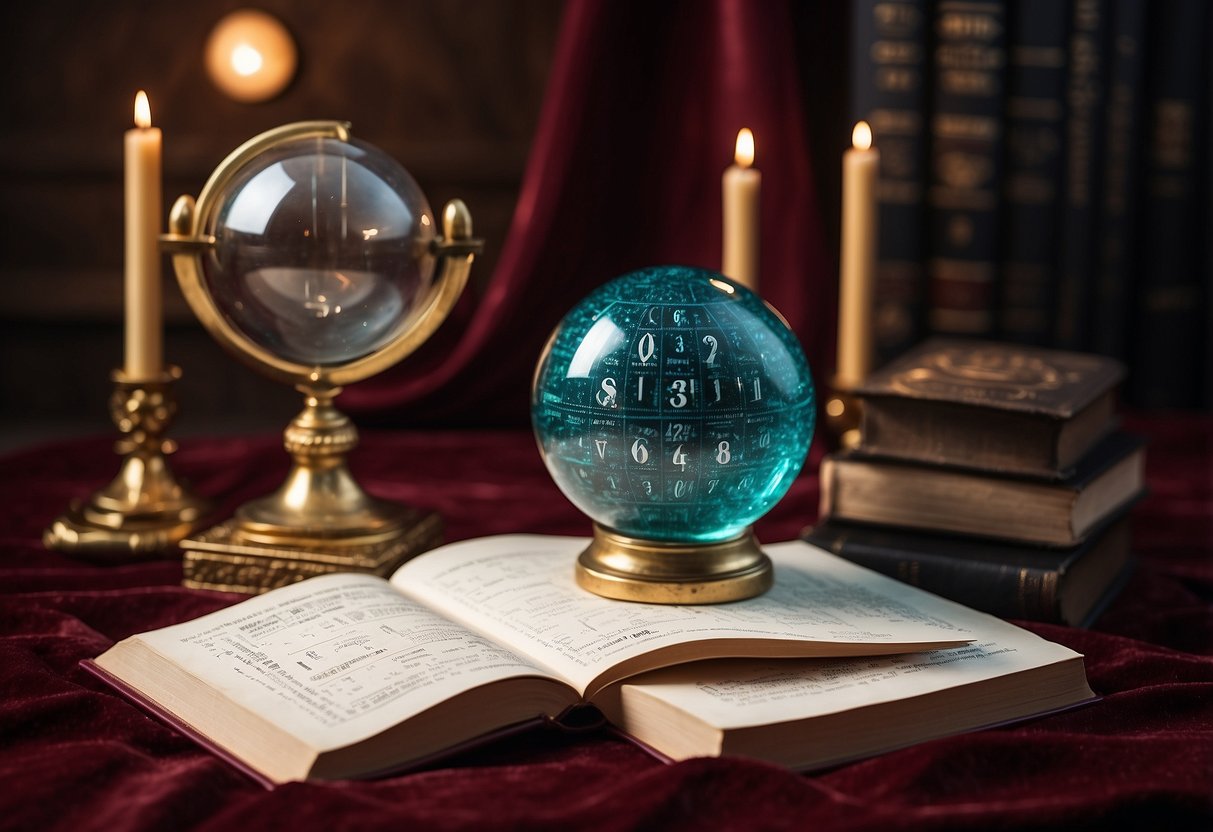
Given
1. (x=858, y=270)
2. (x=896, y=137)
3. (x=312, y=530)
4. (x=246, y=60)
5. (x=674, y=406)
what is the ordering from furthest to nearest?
(x=246, y=60)
(x=896, y=137)
(x=858, y=270)
(x=312, y=530)
(x=674, y=406)

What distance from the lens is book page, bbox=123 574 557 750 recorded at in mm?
970

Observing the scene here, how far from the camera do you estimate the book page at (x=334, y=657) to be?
0.97 m

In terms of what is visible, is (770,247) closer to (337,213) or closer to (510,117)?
(510,117)

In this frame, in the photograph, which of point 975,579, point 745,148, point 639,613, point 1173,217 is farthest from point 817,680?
point 1173,217

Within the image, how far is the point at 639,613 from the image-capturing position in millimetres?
1148

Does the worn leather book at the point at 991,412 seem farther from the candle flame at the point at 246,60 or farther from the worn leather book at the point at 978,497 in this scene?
the candle flame at the point at 246,60

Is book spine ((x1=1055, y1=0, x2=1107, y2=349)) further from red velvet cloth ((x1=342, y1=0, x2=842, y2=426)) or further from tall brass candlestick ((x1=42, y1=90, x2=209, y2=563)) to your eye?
tall brass candlestick ((x1=42, y1=90, x2=209, y2=563))

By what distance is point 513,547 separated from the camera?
1.32 meters

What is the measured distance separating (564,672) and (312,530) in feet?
1.50

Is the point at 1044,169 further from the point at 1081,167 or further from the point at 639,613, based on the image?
the point at 639,613

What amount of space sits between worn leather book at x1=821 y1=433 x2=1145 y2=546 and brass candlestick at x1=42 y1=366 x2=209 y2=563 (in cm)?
72

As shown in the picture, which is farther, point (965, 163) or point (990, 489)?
point (965, 163)

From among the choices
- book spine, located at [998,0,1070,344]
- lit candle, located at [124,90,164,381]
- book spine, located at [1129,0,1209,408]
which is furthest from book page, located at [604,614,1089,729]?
book spine, located at [1129,0,1209,408]

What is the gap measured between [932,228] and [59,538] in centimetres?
144
